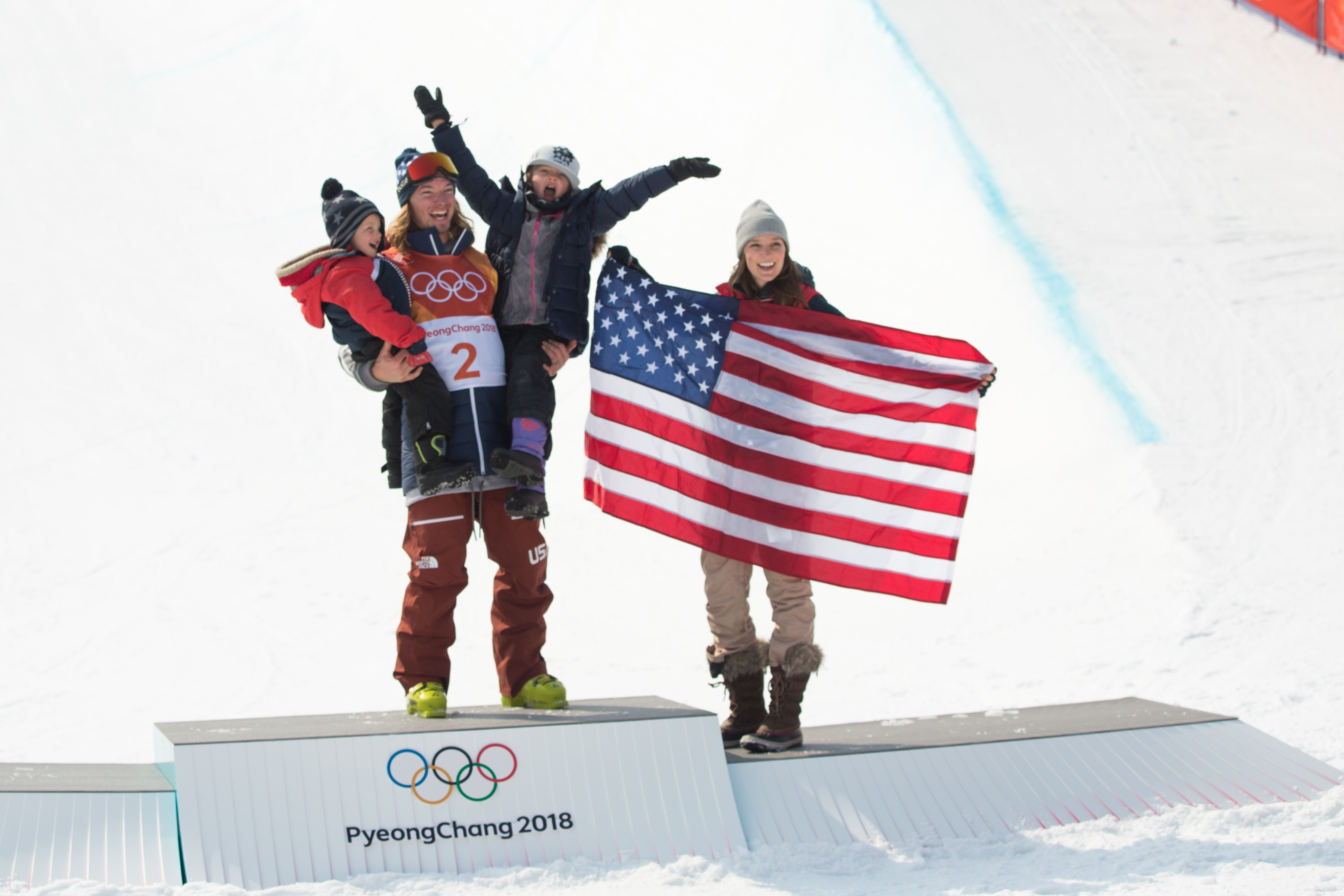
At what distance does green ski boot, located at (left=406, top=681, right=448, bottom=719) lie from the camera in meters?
2.80

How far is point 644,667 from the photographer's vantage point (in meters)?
5.04

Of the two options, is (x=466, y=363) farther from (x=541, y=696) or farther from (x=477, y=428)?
(x=541, y=696)

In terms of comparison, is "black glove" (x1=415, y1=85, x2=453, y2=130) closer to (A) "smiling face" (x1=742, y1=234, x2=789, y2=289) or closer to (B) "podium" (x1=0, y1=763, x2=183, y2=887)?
(A) "smiling face" (x1=742, y1=234, x2=789, y2=289)

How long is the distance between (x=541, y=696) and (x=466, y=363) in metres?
0.92

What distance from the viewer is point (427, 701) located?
110 inches

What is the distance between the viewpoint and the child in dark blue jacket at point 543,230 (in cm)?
302

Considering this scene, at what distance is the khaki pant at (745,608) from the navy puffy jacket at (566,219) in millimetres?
767

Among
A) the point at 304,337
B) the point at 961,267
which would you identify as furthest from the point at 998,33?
the point at 304,337

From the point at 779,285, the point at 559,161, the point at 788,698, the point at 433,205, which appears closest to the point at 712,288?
the point at 779,285

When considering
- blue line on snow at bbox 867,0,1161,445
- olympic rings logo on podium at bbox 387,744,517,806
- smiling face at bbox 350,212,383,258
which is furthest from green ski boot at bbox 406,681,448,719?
blue line on snow at bbox 867,0,1161,445

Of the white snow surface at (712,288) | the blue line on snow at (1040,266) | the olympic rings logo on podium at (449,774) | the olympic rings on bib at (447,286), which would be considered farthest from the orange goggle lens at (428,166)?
the blue line on snow at (1040,266)

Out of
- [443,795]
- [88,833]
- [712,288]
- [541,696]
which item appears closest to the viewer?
[88,833]

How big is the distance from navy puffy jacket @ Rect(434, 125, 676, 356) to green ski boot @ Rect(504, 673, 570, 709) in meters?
0.92

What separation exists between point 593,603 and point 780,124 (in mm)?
5499
